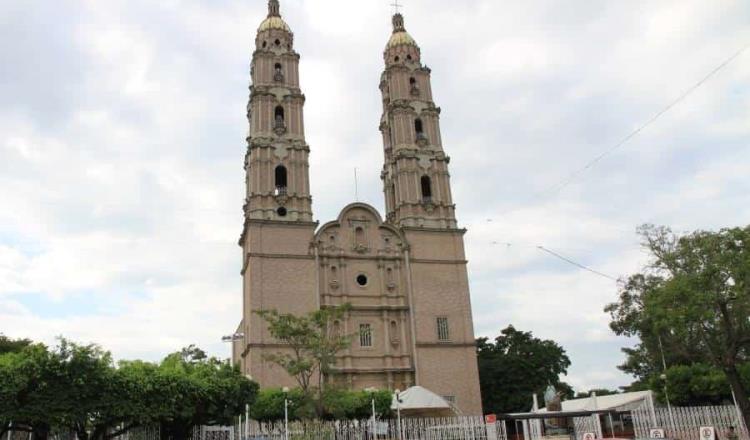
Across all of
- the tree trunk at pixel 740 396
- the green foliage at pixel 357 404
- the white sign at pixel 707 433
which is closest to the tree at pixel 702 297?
the tree trunk at pixel 740 396

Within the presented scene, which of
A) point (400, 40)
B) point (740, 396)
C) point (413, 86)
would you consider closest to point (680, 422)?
point (740, 396)

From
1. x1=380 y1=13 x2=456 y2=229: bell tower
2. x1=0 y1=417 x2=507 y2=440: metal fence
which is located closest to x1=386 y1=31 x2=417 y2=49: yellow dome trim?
x1=380 y1=13 x2=456 y2=229: bell tower

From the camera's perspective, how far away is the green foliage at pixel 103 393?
17531mm

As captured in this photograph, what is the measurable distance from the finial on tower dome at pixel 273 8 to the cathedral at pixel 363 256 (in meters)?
1.77

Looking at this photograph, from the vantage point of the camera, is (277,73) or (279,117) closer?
(279,117)

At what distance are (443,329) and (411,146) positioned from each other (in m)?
11.8

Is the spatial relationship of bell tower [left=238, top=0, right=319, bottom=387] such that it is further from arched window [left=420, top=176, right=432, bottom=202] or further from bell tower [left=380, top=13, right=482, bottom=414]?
Result: arched window [left=420, top=176, right=432, bottom=202]

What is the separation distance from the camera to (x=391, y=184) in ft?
140

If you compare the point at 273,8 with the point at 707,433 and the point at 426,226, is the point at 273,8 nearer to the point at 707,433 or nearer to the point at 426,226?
the point at 426,226

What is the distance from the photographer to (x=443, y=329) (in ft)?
120

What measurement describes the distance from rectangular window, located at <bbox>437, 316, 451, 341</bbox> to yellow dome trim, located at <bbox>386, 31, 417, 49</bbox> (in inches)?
775

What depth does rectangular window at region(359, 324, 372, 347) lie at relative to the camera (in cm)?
3559

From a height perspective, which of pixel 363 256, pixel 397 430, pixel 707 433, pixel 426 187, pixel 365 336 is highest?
pixel 426 187

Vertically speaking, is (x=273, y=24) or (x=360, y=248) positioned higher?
(x=273, y=24)
